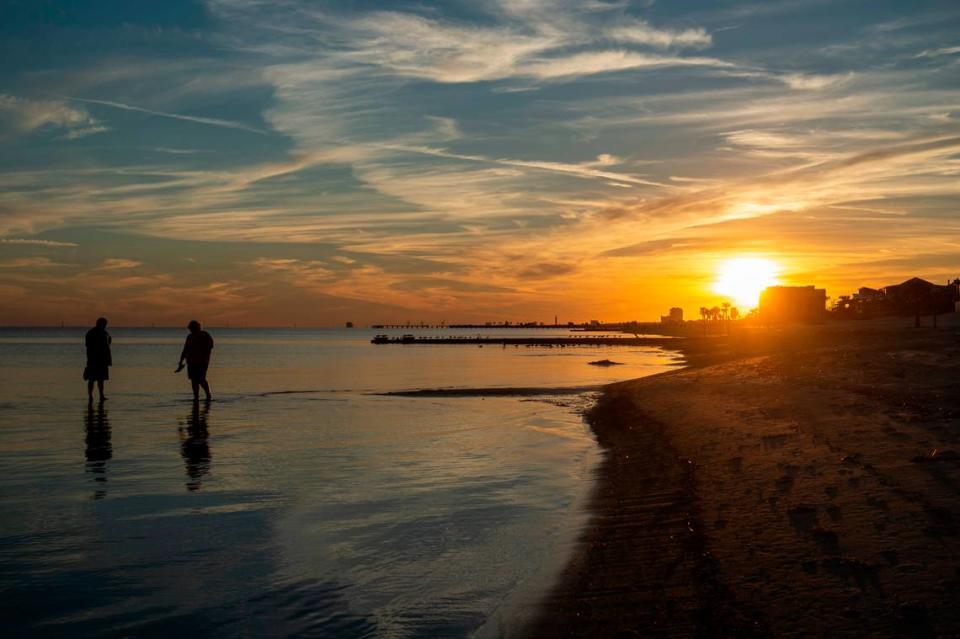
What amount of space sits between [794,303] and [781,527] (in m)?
130

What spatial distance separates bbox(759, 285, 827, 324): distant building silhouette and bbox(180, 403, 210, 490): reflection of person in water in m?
102

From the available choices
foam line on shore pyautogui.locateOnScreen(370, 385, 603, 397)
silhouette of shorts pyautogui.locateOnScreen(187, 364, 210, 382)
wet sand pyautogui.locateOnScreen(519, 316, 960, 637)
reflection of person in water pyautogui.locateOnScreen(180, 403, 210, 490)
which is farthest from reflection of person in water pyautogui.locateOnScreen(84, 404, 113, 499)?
foam line on shore pyautogui.locateOnScreen(370, 385, 603, 397)

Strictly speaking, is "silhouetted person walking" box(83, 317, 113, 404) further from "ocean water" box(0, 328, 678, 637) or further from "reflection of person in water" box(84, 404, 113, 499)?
"ocean water" box(0, 328, 678, 637)

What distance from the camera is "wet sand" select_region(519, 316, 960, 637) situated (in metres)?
6.71

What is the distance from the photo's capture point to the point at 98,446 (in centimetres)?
1891

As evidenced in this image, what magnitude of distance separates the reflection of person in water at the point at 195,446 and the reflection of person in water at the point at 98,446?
1.55m

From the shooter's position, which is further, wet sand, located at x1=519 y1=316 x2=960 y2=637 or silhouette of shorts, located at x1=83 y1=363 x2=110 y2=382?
silhouette of shorts, located at x1=83 y1=363 x2=110 y2=382

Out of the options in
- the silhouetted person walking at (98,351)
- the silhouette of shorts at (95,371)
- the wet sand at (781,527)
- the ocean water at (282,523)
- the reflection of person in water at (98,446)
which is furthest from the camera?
the silhouette of shorts at (95,371)

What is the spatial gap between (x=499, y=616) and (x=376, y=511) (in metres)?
5.22

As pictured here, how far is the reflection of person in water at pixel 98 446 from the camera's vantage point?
48.3ft

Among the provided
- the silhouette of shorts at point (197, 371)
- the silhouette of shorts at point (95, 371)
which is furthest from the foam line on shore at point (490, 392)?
the silhouette of shorts at point (95, 371)

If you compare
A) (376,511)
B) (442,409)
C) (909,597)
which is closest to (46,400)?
(442,409)

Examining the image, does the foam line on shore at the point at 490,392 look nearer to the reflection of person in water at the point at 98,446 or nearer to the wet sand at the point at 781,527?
the reflection of person in water at the point at 98,446

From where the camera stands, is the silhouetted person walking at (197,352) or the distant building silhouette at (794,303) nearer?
the silhouetted person walking at (197,352)
